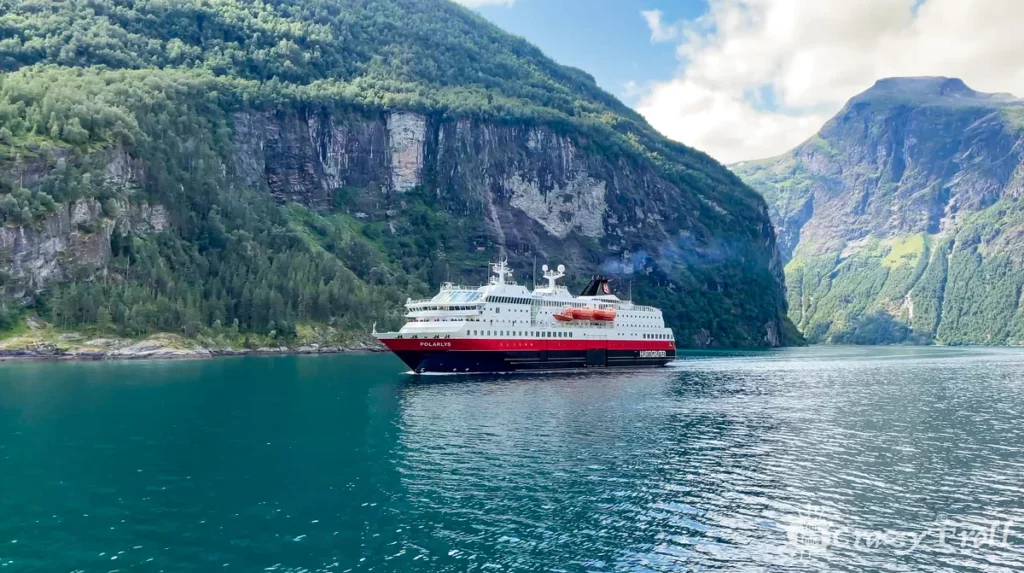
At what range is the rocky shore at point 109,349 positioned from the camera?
11600 cm

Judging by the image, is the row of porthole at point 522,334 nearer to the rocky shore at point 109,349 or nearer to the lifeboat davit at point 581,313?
the lifeboat davit at point 581,313

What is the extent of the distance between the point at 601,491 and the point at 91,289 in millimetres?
127032

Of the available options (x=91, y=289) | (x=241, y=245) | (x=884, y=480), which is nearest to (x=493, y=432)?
(x=884, y=480)

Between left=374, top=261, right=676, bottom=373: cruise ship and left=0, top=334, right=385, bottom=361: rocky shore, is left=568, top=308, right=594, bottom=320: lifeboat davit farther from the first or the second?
left=0, top=334, right=385, bottom=361: rocky shore

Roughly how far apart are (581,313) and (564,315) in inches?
130

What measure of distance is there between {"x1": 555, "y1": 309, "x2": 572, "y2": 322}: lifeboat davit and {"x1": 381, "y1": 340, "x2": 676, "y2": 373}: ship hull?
384cm

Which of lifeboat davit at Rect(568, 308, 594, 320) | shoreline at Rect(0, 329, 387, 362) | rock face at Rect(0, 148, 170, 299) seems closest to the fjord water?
lifeboat davit at Rect(568, 308, 594, 320)

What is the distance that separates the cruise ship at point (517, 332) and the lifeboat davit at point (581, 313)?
15cm

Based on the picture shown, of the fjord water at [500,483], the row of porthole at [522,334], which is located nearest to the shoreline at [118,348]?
the fjord water at [500,483]

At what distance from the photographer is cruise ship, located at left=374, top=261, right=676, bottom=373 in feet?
307

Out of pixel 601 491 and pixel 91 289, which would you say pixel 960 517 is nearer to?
pixel 601 491

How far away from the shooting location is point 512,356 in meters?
98.8

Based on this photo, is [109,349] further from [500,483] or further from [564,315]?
[500,483]

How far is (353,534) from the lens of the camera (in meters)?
29.3
